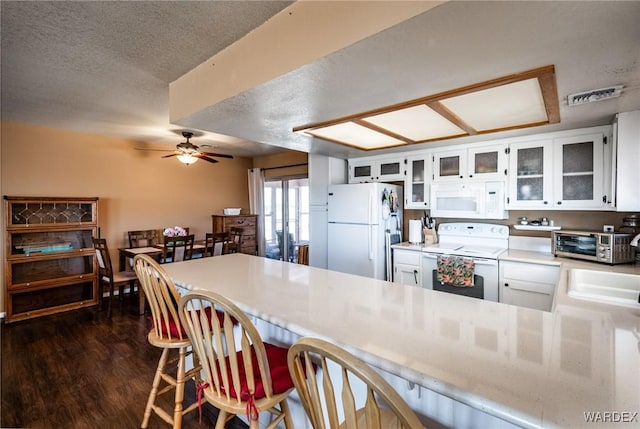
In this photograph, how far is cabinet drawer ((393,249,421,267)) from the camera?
3396mm

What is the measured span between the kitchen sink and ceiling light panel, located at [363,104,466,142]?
138 centimetres

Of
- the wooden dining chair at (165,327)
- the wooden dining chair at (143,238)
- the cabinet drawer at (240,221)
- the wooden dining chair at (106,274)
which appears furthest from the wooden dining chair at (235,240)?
the wooden dining chair at (165,327)

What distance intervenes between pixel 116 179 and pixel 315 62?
Answer: 4.35 meters

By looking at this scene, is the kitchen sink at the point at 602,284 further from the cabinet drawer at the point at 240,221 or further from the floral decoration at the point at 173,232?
the cabinet drawer at the point at 240,221

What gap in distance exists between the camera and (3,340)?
3.04 metres

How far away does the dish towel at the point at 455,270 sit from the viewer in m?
2.89

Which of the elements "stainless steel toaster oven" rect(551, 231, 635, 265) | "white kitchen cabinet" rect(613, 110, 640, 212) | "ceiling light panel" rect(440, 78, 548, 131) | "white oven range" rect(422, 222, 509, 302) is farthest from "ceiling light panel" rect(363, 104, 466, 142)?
"stainless steel toaster oven" rect(551, 231, 635, 265)

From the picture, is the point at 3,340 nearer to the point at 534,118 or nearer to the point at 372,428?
the point at 372,428

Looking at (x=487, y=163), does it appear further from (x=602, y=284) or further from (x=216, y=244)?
(x=216, y=244)

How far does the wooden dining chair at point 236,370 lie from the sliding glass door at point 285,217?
4.57m

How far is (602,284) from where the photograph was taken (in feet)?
6.83

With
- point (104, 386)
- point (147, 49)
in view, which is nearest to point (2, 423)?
point (104, 386)

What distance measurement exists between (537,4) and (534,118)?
1640mm

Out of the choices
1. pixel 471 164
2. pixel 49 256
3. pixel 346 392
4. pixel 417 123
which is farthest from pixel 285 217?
pixel 346 392
